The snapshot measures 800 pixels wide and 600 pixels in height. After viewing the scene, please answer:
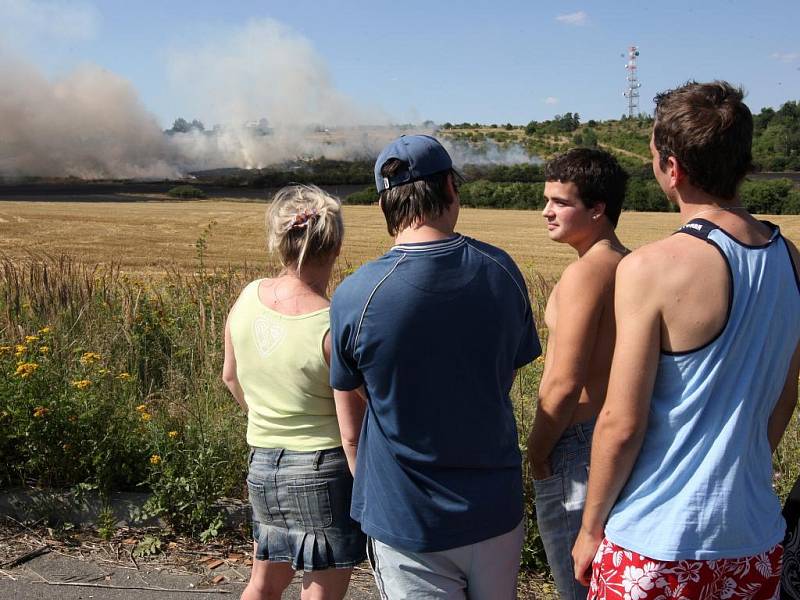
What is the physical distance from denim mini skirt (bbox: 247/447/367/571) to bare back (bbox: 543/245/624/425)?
0.72 m

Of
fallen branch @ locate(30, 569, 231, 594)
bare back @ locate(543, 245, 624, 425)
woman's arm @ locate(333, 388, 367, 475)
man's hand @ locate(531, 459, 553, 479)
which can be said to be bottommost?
fallen branch @ locate(30, 569, 231, 594)

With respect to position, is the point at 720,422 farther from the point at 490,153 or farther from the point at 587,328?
the point at 490,153

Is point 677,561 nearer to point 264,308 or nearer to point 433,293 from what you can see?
point 433,293

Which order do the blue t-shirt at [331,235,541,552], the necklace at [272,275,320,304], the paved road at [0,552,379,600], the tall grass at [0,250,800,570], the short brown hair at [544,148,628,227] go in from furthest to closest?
the tall grass at [0,250,800,570]
the paved road at [0,552,379,600]
the necklace at [272,275,320,304]
the short brown hair at [544,148,628,227]
the blue t-shirt at [331,235,541,552]

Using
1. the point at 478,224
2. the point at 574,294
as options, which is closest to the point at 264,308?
the point at 574,294

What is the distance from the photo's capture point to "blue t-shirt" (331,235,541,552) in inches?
79.0

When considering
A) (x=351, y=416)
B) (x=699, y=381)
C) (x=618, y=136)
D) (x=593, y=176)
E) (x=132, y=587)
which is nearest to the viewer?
(x=699, y=381)

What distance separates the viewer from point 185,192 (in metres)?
36.0

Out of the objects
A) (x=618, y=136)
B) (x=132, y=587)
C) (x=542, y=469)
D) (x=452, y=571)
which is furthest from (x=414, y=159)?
(x=618, y=136)

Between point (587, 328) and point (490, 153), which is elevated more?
point (490, 153)

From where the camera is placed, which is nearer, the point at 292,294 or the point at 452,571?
the point at 452,571

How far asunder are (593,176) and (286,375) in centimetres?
106

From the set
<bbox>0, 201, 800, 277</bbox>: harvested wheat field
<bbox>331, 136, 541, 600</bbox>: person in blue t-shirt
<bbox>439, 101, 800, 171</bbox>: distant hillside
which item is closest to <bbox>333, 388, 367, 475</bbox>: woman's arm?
<bbox>331, 136, 541, 600</bbox>: person in blue t-shirt

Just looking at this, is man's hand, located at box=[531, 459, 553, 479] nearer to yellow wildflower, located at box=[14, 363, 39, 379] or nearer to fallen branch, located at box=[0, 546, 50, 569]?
fallen branch, located at box=[0, 546, 50, 569]
